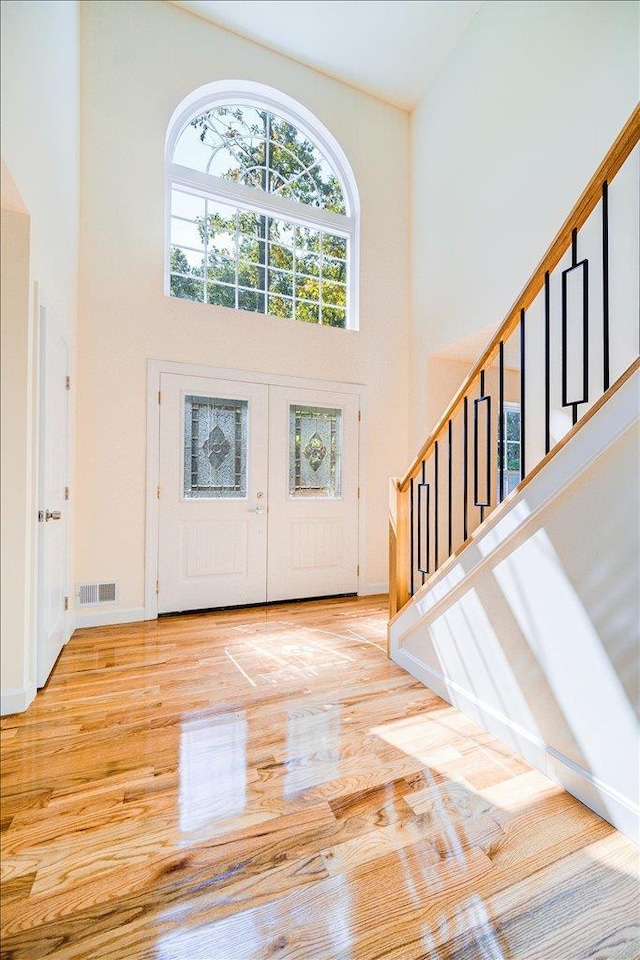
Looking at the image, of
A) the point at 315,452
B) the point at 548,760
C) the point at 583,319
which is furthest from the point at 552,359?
the point at 548,760

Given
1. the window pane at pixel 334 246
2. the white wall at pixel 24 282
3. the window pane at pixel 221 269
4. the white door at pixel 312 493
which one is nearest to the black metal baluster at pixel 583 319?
the white wall at pixel 24 282

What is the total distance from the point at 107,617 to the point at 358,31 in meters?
5.37

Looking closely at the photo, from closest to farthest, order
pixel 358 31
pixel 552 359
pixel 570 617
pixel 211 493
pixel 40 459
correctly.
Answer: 1. pixel 570 617
2. pixel 40 459
3. pixel 552 359
4. pixel 211 493
5. pixel 358 31

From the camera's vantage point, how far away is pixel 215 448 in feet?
12.2

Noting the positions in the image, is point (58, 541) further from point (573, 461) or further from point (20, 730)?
point (573, 461)

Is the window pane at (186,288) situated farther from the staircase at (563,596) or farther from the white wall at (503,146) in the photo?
the staircase at (563,596)

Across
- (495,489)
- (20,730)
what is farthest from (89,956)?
(495,489)

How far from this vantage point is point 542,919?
1.08 meters

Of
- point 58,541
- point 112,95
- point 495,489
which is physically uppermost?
point 112,95

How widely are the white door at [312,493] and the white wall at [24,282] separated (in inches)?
79.4

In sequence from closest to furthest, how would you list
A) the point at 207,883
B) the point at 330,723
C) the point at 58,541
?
1. the point at 207,883
2. the point at 330,723
3. the point at 58,541

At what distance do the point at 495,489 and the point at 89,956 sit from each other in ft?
13.4

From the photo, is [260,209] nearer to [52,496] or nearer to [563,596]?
[52,496]

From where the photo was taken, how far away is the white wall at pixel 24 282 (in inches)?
69.6
